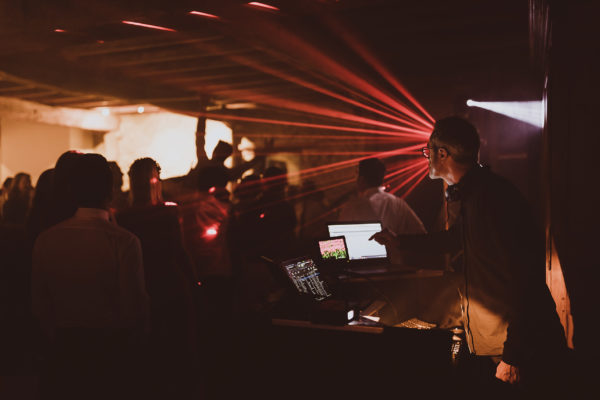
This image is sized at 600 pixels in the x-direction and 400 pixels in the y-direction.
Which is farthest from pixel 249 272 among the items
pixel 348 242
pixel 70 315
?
pixel 70 315

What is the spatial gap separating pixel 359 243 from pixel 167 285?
156 centimetres

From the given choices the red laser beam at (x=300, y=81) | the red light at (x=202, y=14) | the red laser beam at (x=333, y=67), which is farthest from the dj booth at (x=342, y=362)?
the red laser beam at (x=300, y=81)

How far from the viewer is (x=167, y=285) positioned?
2762 mm

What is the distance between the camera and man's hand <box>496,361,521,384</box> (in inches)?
75.1

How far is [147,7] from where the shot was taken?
3773 mm

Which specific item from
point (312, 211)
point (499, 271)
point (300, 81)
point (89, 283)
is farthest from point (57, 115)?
point (499, 271)

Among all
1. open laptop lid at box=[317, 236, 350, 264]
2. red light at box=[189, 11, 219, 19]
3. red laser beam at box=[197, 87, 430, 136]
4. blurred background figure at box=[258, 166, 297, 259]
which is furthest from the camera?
red laser beam at box=[197, 87, 430, 136]

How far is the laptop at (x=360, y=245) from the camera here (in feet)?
12.0

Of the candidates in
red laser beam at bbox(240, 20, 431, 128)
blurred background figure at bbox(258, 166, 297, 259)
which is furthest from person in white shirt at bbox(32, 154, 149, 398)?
blurred background figure at bbox(258, 166, 297, 259)

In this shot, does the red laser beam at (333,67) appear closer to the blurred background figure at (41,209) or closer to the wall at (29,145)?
the blurred background figure at (41,209)

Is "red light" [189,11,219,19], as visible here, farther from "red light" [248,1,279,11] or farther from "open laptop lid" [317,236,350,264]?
"open laptop lid" [317,236,350,264]

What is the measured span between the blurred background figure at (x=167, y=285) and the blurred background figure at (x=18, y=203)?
3.72 metres

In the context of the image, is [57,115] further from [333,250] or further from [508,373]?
[508,373]

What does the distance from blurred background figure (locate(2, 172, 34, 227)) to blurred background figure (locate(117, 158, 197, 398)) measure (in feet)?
12.2
